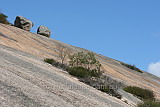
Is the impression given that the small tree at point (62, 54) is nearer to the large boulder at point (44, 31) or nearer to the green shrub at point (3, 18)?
the green shrub at point (3, 18)

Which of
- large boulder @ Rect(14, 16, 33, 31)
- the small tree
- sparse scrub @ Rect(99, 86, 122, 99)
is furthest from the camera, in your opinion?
large boulder @ Rect(14, 16, 33, 31)

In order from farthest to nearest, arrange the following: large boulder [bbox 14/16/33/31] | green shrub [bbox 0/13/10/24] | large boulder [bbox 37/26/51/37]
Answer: large boulder [bbox 37/26/51/37] → large boulder [bbox 14/16/33/31] → green shrub [bbox 0/13/10/24]

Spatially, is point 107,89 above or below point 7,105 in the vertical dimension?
above

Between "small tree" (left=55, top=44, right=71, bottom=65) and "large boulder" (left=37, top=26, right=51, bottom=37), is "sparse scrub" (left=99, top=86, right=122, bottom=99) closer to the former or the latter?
"small tree" (left=55, top=44, right=71, bottom=65)

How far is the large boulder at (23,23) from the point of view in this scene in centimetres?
4497

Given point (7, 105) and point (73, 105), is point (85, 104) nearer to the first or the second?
point (73, 105)

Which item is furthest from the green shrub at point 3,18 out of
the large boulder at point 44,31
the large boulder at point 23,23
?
the large boulder at point 44,31

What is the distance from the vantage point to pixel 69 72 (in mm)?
18031

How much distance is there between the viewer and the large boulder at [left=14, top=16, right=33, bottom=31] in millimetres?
44969

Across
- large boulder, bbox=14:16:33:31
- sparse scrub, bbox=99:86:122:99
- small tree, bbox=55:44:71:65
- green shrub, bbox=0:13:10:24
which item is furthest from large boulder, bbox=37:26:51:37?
sparse scrub, bbox=99:86:122:99

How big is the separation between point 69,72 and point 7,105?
10838 millimetres

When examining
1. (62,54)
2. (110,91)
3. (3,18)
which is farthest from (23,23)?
(110,91)

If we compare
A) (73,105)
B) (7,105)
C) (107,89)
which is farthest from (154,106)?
(7,105)

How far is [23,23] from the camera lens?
4519cm
